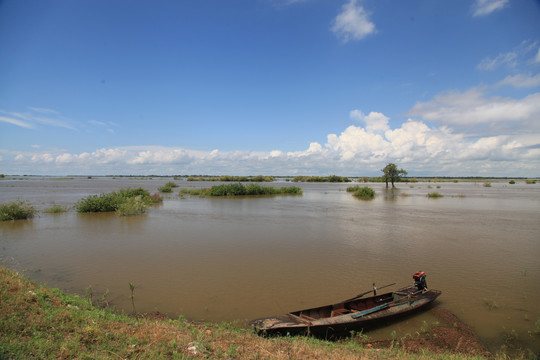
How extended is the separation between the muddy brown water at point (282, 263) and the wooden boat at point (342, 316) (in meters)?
0.37

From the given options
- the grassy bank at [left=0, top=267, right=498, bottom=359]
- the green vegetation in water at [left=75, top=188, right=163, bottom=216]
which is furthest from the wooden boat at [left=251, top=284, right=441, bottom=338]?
the green vegetation in water at [left=75, top=188, right=163, bottom=216]

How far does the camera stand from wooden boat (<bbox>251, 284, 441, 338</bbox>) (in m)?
5.88

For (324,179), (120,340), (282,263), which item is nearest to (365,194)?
(282,263)

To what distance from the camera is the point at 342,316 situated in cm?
638

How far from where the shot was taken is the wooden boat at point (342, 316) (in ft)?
19.3

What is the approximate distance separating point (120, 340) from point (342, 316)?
438 centimetres

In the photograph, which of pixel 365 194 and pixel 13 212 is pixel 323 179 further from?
pixel 13 212

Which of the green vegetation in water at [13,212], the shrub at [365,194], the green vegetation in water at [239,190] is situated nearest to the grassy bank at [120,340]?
the green vegetation in water at [13,212]

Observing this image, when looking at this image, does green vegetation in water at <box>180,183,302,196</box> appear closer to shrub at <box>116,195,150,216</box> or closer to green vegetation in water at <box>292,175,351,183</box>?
shrub at <box>116,195,150,216</box>

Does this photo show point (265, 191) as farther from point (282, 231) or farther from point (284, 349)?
point (284, 349)

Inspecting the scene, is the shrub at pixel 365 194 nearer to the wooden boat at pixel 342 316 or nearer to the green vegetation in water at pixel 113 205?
the green vegetation in water at pixel 113 205

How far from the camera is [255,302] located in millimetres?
8031

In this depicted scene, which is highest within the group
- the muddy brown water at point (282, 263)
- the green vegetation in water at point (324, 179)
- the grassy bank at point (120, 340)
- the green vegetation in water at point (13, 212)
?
the green vegetation in water at point (324, 179)

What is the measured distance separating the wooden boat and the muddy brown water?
37cm
